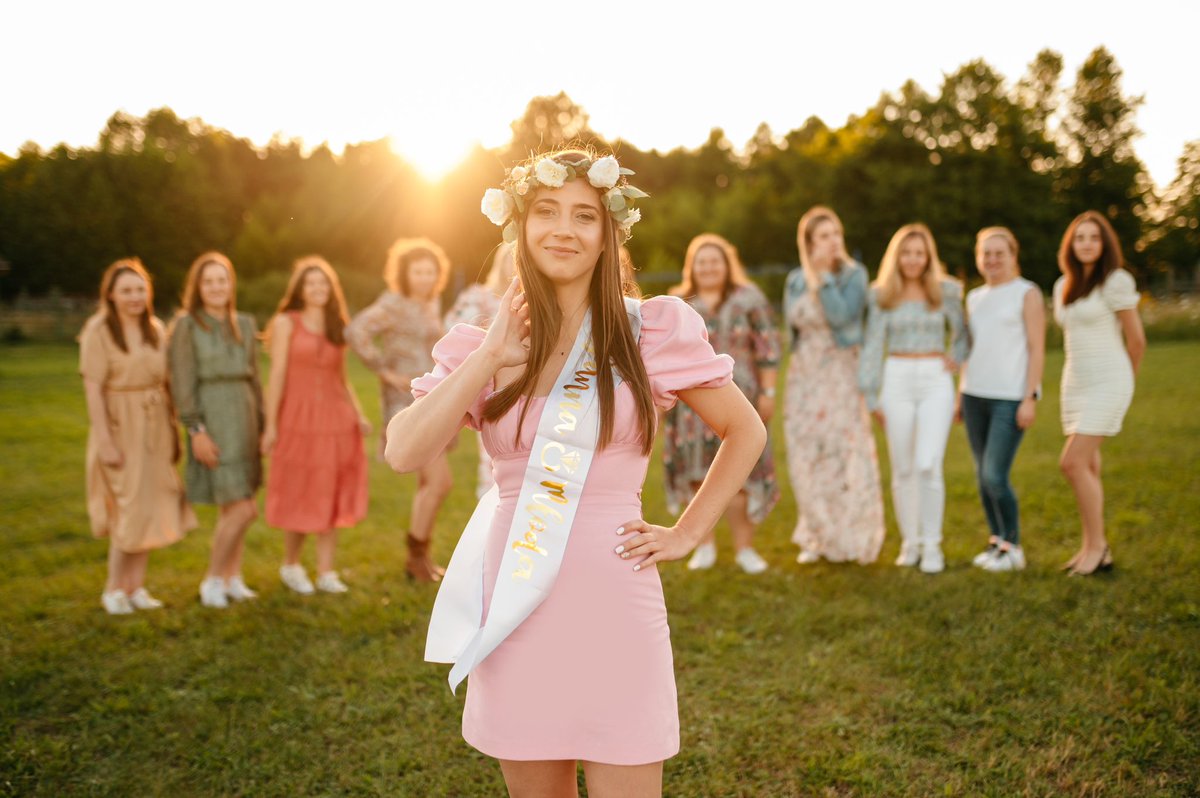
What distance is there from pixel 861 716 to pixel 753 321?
A: 9.36 feet

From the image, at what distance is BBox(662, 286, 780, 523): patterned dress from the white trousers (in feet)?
2.70

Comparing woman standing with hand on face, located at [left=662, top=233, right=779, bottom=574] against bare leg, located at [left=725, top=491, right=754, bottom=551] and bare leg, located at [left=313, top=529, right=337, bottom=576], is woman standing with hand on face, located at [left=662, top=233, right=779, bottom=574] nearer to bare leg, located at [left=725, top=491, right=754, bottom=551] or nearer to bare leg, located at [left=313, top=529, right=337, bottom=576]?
bare leg, located at [left=725, top=491, right=754, bottom=551]

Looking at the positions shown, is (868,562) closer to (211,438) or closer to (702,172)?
(211,438)

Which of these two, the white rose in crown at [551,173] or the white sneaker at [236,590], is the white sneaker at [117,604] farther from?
the white rose in crown at [551,173]

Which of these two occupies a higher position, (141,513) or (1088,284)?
(1088,284)

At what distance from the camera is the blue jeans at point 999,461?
232 inches

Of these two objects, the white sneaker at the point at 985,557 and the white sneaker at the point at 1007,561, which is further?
the white sneaker at the point at 985,557

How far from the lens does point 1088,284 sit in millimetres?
5805

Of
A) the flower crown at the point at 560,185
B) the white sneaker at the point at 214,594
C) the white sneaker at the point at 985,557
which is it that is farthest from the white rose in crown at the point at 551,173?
the white sneaker at the point at 985,557

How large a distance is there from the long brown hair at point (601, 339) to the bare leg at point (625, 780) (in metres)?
0.70

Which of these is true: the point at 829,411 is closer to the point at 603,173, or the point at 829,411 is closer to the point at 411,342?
the point at 411,342

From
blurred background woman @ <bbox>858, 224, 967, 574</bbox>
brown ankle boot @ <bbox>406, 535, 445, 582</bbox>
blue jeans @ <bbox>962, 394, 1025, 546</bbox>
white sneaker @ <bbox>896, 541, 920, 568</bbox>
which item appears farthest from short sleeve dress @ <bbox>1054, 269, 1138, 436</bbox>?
brown ankle boot @ <bbox>406, 535, 445, 582</bbox>

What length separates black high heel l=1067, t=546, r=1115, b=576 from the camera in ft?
18.5

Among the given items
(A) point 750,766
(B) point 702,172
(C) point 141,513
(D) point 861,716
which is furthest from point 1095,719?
(B) point 702,172
